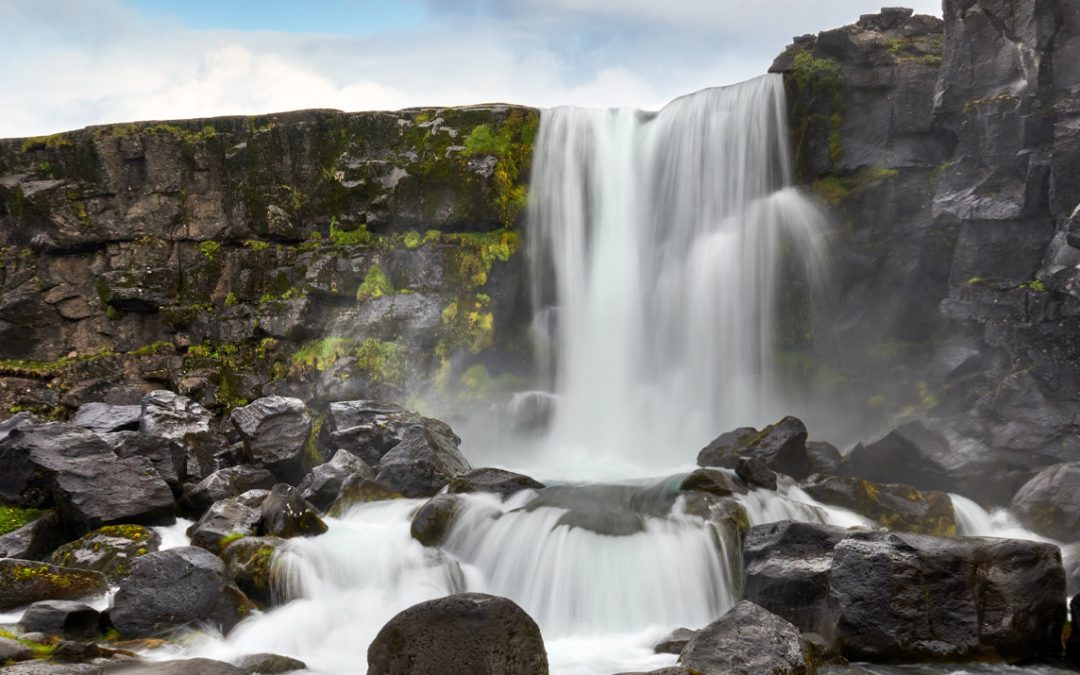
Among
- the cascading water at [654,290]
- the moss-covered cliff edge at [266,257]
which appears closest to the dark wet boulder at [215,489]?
the cascading water at [654,290]

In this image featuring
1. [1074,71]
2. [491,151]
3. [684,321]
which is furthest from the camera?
[491,151]

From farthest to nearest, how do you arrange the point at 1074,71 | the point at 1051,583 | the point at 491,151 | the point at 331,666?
the point at 491,151 < the point at 1074,71 < the point at 331,666 < the point at 1051,583

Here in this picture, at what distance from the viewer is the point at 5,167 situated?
67.3ft

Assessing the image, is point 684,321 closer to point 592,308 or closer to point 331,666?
point 592,308

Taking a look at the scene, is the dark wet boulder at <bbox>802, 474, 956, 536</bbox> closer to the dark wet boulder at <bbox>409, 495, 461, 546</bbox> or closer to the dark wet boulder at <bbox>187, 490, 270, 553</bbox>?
the dark wet boulder at <bbox>409, 495, 461, 546</bbox>

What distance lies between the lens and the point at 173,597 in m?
7.55

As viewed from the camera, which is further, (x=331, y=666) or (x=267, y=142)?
(x=267, y=142)

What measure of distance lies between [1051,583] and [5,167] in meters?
22.8

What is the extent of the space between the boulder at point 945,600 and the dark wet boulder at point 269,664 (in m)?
4.34

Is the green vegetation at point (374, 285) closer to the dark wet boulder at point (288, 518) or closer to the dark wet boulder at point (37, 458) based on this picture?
the dark wet boulder at point (37, 458)

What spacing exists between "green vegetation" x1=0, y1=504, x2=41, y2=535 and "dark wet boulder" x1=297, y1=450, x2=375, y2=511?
3.14 metres

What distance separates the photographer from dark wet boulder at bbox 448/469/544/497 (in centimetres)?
1059

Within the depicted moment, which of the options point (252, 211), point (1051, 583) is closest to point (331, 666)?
point (1051, 583)

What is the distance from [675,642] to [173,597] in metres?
4.47
